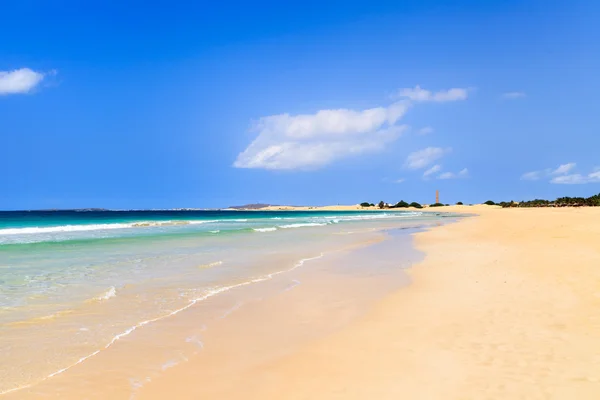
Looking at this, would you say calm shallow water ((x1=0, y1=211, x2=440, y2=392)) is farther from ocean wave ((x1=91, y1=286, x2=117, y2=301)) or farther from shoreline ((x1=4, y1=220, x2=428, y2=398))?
shoreline ((x1=4, y1=220, x2=428, y2=398))

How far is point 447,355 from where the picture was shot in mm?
5484

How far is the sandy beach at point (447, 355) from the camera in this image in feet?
14.8

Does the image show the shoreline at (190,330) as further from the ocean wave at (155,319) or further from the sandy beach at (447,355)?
the sandy beach at (447,355)

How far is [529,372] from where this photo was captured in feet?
15.9

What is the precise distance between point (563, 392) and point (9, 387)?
225 inches

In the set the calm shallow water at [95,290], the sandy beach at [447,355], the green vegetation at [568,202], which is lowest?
the sandy beach at [447,355]

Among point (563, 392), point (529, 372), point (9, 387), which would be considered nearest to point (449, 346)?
point (529, 372)

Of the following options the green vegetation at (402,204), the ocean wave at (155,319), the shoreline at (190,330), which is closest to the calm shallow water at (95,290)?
the ocean wave at (155,319)

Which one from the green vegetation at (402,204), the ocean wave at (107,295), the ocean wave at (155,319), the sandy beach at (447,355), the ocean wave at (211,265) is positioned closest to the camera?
the sandy beach at (447,355)

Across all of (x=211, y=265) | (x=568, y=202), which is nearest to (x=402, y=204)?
(x=568, y=202)

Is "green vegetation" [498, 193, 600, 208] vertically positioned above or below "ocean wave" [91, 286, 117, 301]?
above

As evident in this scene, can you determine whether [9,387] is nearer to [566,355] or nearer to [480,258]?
[566,355]

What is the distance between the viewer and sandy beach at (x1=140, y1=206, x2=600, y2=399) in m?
4.52

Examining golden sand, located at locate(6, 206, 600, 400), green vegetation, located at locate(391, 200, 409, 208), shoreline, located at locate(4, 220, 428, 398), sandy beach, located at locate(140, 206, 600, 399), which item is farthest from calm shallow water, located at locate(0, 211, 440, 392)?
green vegetation, located at locate(391, 200, 409, 208)
